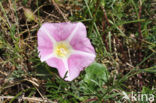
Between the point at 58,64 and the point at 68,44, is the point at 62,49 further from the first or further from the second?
the point at 58,64

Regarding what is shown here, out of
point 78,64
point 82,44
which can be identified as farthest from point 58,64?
point 82,44

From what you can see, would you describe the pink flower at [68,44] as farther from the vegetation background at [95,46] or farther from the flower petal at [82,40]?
the vegetation background at [95,46]

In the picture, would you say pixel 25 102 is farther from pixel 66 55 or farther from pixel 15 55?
pixel 66 55

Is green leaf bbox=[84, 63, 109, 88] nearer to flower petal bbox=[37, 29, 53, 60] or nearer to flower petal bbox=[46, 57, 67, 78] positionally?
flower petal bbox=[46, 57, 67, 78]

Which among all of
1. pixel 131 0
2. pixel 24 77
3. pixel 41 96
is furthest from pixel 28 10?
pixel 131 0

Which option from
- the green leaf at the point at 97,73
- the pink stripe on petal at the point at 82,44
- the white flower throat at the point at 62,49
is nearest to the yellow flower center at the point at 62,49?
the white flower throat at the point at 62,49

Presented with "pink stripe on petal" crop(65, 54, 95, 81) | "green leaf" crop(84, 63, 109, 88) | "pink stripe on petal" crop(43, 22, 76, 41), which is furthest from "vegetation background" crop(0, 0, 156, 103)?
"pink stripe on petal" crop(43, 22, 76, 41)
